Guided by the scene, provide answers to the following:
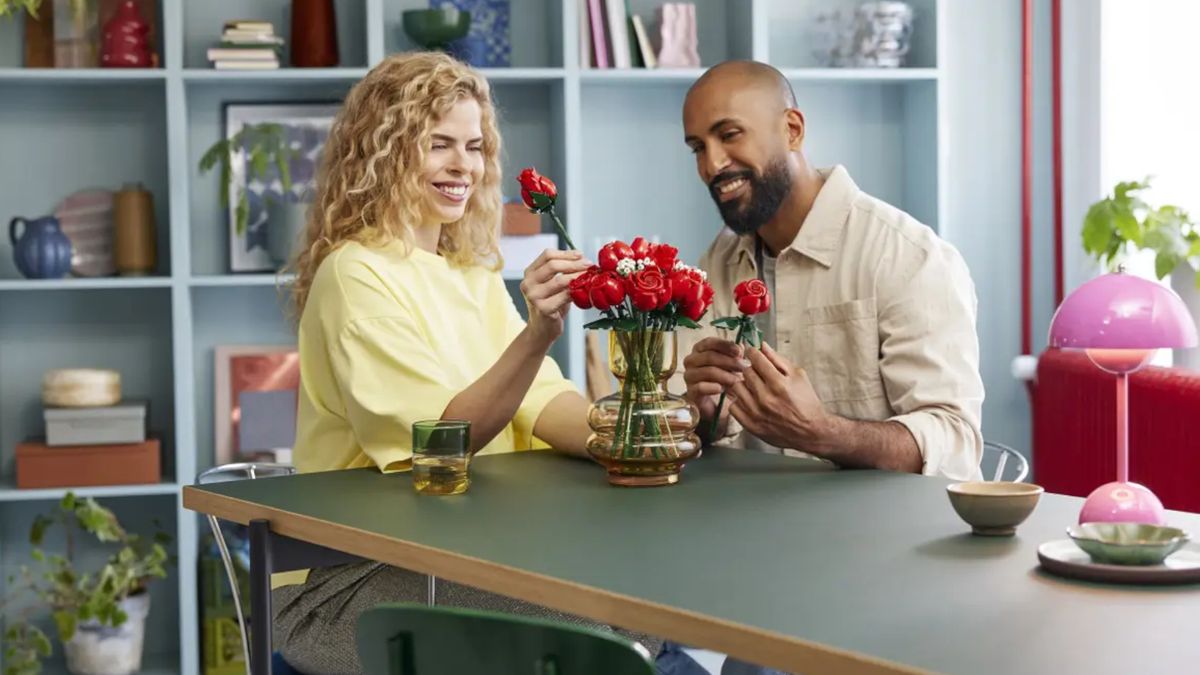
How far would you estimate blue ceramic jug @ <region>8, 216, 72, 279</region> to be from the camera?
4.06m

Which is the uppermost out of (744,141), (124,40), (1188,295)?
(124,40)

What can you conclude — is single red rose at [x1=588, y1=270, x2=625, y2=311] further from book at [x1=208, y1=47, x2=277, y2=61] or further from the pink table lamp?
book at [x1=208, y1=47, x2=277, y2=61]

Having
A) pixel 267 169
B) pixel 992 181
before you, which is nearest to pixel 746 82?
pixel 267 169

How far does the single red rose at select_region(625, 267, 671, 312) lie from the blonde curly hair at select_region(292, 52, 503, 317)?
0.61m

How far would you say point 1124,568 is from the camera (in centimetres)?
144

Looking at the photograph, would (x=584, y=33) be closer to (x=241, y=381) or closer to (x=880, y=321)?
(x=241, y=381)

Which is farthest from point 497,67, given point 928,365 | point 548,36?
point 928,365

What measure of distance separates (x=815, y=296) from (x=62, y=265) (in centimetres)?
225

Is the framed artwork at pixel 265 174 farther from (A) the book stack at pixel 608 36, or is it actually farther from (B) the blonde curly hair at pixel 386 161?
(B) the blonde curly hair at pixel 386 161

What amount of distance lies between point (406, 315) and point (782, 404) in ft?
1.96

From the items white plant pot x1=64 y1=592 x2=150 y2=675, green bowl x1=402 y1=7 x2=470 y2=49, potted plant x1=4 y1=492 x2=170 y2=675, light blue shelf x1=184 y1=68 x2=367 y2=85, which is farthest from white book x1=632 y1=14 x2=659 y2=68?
white plant pot x1=64 y1=592 x2=150 y2=675

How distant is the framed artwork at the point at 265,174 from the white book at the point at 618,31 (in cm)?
84

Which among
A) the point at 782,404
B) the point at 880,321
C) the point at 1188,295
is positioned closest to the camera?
the point at 782,404

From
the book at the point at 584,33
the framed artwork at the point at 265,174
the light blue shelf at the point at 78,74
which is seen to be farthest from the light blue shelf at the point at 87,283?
the book at the point at 584,33
